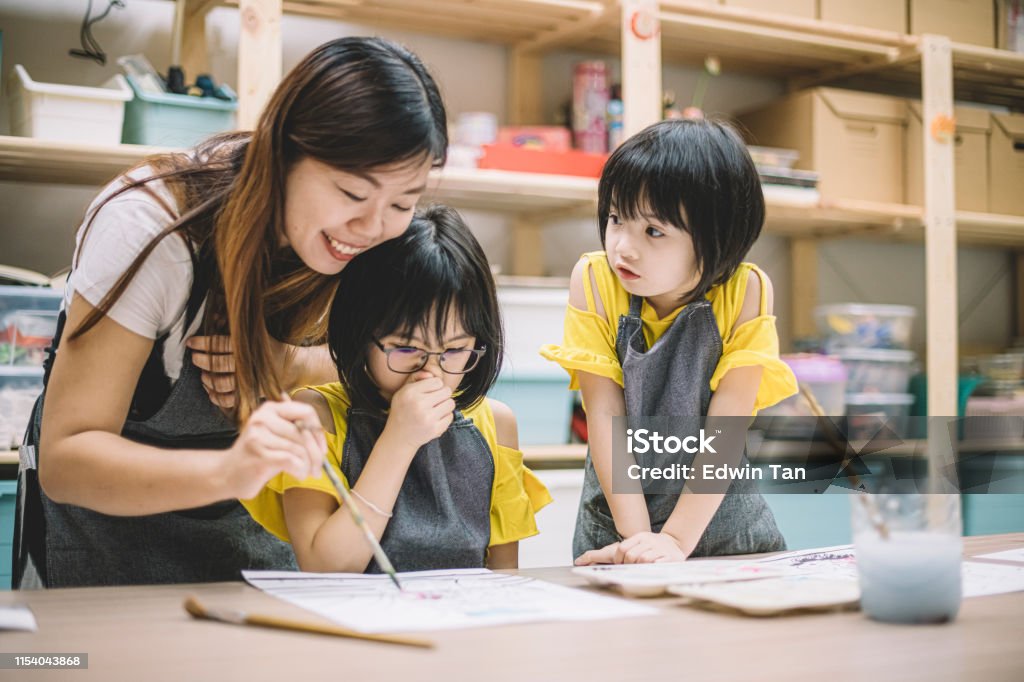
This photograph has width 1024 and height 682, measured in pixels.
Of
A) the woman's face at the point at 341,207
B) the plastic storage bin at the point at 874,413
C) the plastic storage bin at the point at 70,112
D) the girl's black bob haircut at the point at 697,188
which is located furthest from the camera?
the plastic storage bin at the point at 874,413

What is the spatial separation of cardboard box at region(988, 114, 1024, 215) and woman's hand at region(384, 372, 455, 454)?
8.22 ft

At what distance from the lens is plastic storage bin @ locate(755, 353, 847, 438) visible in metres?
2.62

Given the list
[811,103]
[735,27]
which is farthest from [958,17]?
[735,27]

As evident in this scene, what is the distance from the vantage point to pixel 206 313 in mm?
1043

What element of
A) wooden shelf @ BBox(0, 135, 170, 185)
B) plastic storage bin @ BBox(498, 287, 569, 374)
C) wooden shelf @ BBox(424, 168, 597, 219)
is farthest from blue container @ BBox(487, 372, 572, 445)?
wooden shelf @ BBox(0, 135, 170, 185)

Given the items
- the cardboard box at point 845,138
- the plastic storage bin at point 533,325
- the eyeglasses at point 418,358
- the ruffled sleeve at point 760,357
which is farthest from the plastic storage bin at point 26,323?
the cardboard box at point 845,138

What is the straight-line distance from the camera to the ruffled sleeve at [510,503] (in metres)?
1.24

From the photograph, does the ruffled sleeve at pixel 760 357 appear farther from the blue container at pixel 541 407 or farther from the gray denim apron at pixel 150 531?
the blue container at pixel 541 407

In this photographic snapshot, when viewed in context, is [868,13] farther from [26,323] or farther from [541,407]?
[26,323]

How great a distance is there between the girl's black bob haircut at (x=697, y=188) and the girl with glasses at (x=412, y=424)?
0.71 feet

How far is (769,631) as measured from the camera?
74cm

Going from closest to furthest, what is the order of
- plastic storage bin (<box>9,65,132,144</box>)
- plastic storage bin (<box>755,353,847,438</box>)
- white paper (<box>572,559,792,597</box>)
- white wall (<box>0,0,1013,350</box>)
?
white paper (<box>572,559,792,597</box>) < plastic storage bin (<box>9,65,132,144</box>) < white wall (<box>0,0,1013,350</box>) < plastic storage bin (<box>755,353,847,438</box>)

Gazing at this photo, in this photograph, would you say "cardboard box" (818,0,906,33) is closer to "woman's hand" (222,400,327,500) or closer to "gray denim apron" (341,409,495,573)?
"gray denim apron" (341,409,495,573)

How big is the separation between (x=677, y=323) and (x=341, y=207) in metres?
0.50
